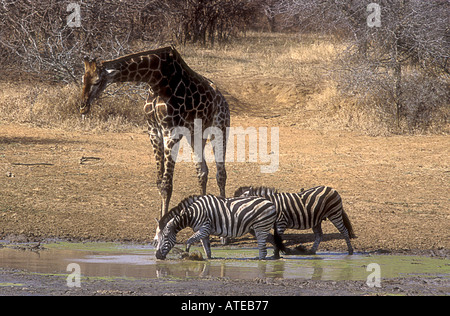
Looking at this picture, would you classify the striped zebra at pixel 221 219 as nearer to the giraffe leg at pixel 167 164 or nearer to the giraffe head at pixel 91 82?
the giraffe leg at pixel 167 164

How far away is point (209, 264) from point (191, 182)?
4.12 m

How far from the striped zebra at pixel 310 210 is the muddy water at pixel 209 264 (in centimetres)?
34

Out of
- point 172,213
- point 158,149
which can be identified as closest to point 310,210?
point 172,213

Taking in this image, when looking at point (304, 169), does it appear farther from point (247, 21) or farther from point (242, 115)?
point (247, 21)

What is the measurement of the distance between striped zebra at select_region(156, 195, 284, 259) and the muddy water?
0.88 feet

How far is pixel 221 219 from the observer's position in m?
7.63

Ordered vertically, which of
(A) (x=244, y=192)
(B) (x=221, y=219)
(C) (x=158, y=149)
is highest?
(C) (x=158, y=149)

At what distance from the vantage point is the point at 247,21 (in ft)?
93.1

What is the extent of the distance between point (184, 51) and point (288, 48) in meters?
4.19

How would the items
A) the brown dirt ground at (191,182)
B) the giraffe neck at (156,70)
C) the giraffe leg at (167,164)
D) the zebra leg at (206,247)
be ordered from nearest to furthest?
the zebra leg at (206,247)
the giraffe neck at (156,70)
the giraffe leg at (167,164)
the brown dirt ground at (191,182)

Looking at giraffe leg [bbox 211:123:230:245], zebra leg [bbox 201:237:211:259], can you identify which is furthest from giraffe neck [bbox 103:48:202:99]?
zebra leg [bbox 201:237:211:259]

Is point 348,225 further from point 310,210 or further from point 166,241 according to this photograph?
point 166,241

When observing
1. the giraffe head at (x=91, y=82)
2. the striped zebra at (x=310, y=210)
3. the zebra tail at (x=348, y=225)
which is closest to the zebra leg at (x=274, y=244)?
the striped zebra at (x=310, y=210)

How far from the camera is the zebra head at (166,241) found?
7.40m
